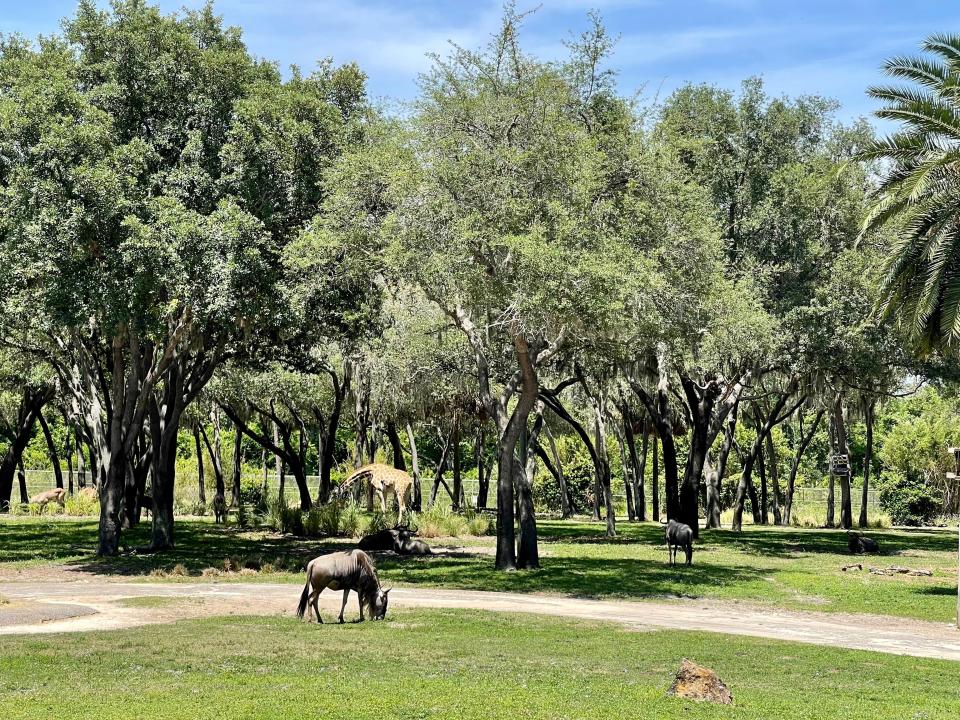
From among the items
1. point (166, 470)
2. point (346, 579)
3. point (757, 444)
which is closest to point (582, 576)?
point (346, 579)

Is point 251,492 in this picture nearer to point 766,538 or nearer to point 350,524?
point 350,524

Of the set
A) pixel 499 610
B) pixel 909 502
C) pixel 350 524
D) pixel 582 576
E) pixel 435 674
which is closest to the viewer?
pixel 435 674

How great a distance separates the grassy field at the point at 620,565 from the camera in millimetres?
23297

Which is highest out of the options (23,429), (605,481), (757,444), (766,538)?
(23,429)

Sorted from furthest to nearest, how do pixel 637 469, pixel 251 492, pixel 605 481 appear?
pixel 251 492 < pixel 637 469 < pixel 605 481

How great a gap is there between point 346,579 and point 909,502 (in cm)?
4776

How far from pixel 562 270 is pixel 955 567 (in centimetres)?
1494

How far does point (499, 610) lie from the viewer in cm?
1972

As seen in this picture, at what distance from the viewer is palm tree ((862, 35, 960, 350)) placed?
22625mm

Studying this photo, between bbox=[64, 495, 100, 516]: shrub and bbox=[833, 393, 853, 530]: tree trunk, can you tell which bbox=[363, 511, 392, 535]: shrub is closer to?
bbox=[64, 495, 100, 516]: shrub

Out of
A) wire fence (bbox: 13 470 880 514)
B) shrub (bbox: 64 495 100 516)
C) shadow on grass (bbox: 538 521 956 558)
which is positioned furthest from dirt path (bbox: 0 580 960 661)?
wire fence (bbox: 13 470 880 514)

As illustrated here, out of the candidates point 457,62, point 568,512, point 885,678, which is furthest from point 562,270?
point 568,512

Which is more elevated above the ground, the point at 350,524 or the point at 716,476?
the point at 716,476

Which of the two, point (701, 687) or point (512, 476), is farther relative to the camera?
point (512, 476)
